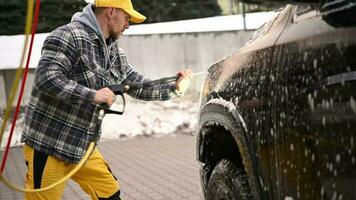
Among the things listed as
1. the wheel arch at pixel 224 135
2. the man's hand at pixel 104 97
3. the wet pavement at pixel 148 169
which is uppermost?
the man's hand at pixel 104 97

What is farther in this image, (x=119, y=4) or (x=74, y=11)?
(x=74, y=11)

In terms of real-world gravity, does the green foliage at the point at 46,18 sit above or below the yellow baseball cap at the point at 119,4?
below

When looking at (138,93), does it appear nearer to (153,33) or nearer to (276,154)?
(276,154)

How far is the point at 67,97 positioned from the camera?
356cm

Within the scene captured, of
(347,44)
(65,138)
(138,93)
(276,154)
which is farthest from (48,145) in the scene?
(347,44)

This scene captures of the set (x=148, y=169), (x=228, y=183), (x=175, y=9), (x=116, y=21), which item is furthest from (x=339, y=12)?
(x=175, y=9)

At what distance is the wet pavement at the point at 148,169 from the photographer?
21.3ft

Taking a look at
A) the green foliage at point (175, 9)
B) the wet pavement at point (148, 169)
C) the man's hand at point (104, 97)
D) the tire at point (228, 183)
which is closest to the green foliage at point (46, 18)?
the wet pavement at point (148, 169)

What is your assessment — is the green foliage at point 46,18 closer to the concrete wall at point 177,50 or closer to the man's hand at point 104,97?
the concrete wall at point 177,50

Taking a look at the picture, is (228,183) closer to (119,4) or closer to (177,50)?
(119,4)

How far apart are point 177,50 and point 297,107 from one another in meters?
9.31

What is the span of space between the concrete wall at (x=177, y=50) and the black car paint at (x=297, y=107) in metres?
8.34

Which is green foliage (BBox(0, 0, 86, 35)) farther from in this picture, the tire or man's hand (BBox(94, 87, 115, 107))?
the tire

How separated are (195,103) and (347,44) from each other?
9.36 metres
